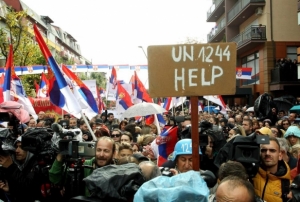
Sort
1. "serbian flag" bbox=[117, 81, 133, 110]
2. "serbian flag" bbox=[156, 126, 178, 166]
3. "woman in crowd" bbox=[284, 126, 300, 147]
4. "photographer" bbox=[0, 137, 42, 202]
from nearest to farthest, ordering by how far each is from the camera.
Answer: "photographer" bbox=[0, 137, 42, 202] → "serbian flag" bbox=[156, 126, 178, 166] → "woman in crowd" bbox=[284, 126, 300, 147] → "serbian flag" bbox=[117, 81, 133, 110]

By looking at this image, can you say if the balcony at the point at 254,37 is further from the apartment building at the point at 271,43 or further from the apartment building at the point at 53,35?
the apartment building at the point at 53,35

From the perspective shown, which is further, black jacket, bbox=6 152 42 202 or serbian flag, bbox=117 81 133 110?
serbian flag, bbox=117 81 133 110

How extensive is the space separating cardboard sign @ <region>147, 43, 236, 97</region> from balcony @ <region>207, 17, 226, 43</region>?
36.3m

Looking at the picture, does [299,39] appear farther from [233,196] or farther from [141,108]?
[233,196]

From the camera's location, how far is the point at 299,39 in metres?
29.1

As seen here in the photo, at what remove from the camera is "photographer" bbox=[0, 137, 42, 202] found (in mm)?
4484

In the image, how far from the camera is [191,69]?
3697 mm

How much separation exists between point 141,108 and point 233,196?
24.3 feet

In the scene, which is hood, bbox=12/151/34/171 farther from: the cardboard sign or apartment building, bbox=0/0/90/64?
apartment building, bbox=0/0/90/64

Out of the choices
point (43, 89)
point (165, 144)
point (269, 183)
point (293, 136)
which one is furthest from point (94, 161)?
point (43, 89)

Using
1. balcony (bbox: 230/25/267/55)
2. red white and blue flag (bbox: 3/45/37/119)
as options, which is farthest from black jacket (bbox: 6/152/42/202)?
balcony (bbox: 230/25/267/55)

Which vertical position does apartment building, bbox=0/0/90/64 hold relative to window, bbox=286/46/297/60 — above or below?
above

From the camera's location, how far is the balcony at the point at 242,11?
29.3 meters

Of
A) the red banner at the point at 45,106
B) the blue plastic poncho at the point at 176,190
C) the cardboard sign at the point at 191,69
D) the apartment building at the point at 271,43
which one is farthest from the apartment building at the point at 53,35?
the blue plastic poncho at the point at 176,190
